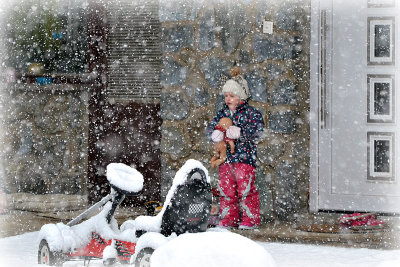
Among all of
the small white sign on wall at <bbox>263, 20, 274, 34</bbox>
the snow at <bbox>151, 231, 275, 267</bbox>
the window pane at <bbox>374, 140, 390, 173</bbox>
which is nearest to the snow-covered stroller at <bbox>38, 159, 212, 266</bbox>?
the snow at <bbox>151, 231, 275, 267</bbox>

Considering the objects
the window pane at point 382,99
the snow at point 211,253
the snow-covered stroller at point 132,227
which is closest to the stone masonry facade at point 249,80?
the window pane at point 382,99

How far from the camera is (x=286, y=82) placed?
5355 millimetres

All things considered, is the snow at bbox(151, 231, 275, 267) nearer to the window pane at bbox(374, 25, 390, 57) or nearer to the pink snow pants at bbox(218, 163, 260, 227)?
the pink snow pants at bbox(218, 163, 260, 227)

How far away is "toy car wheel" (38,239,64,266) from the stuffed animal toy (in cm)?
191

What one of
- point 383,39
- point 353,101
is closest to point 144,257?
point 353,101

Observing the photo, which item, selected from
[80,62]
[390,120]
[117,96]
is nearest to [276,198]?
[390,120]

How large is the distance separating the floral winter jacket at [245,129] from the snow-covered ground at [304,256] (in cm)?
82

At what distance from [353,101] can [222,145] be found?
5.17ft

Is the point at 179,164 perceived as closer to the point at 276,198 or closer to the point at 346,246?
the point at 276,198

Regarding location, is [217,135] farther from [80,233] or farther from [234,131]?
[80,233]

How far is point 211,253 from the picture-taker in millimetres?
2326

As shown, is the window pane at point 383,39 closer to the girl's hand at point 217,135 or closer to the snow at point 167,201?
the girl's hand at point 217,135

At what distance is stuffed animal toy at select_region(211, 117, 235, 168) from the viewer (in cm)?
492

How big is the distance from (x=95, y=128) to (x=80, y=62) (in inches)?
39.4
